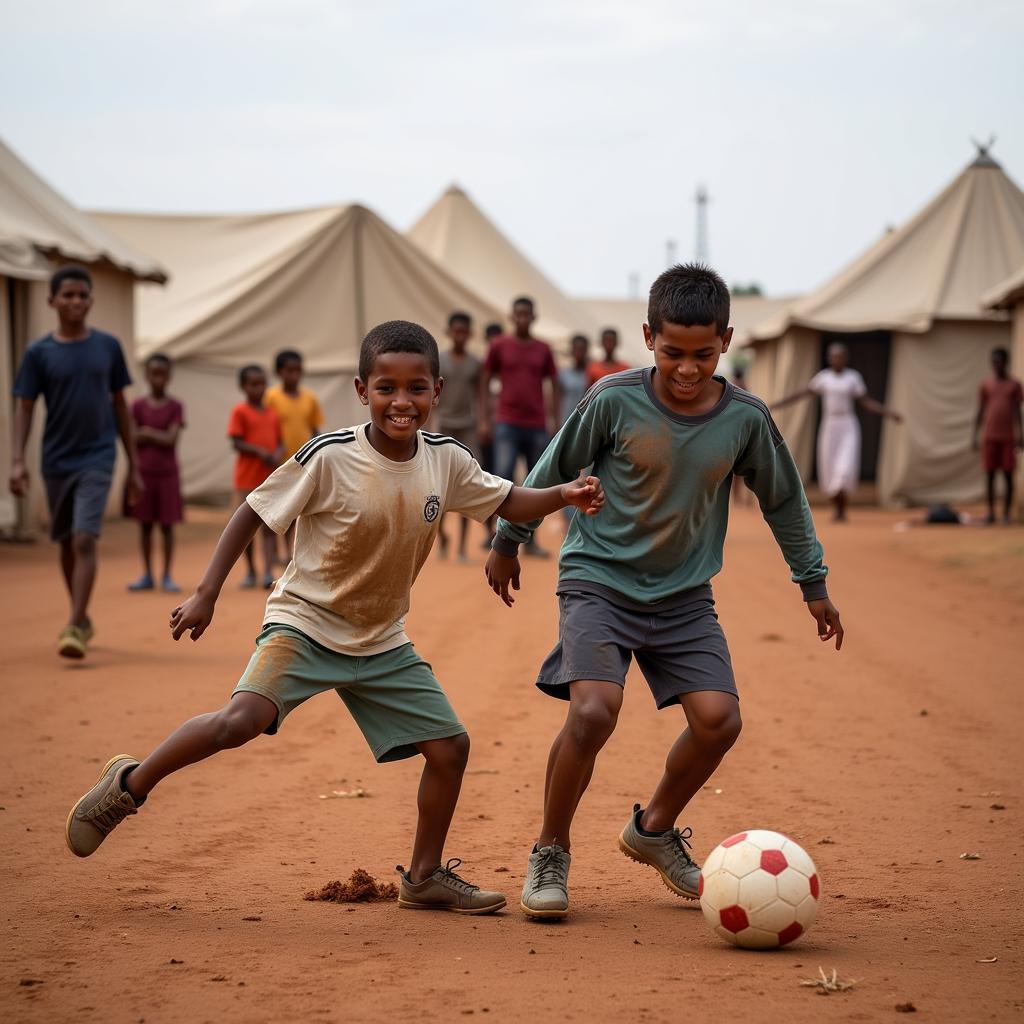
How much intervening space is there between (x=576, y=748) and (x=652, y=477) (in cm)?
78

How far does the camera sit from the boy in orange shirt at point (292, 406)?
1126cm

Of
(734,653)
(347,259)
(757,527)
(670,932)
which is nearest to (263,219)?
(347,259)

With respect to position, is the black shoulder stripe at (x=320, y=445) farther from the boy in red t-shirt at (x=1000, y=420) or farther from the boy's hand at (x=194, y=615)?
the boy in red t-shirt at (x=1000, y=420)

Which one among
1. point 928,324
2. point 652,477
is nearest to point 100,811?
point 652,477

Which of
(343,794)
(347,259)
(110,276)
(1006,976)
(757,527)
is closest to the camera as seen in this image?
(1006,976)

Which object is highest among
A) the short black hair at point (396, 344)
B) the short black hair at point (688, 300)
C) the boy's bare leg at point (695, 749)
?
the short black hair at point (688, 300)

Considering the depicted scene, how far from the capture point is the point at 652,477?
4.05 m

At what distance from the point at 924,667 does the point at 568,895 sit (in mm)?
4485

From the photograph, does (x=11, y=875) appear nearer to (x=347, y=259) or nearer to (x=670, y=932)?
(x=670, y=932)

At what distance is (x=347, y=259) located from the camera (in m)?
22.0

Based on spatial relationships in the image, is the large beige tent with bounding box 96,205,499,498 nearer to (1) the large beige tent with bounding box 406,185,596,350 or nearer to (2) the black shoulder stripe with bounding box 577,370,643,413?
(1) the large beige tent with bounding box 406,185,596,350

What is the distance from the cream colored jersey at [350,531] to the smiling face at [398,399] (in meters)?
0.04

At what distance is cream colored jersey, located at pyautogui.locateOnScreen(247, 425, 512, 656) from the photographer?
3902mm

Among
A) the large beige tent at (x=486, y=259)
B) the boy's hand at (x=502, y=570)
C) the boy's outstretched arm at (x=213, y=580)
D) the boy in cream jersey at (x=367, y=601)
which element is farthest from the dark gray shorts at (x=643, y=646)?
the large beige tent at (x=486, y=259)
